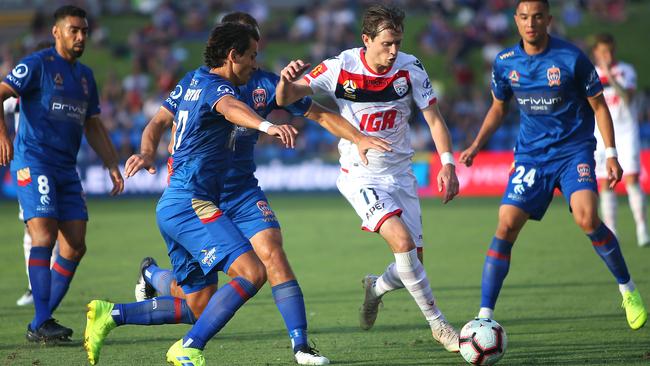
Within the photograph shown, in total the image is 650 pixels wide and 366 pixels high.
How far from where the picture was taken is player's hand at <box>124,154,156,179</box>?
6137mm

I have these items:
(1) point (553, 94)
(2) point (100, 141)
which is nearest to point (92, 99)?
(2) point (100, 141)

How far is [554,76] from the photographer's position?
7391 mm

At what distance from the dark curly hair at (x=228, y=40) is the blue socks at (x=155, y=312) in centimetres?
179

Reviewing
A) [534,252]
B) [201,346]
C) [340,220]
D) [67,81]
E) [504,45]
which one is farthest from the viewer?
[504,45]

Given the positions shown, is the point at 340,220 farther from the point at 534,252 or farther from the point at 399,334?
the point at 399,334

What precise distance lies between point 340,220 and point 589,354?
10518 mm

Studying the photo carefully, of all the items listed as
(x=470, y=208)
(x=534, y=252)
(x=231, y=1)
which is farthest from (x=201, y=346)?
(x=231, y=1)

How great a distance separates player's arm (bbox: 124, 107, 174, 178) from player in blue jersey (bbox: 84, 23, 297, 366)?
7.7 inches

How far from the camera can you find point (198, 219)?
6137mm

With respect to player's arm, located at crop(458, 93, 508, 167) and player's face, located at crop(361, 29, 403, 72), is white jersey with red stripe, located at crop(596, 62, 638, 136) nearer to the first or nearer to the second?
player's arm, located at crop(458, 93, 508, 167)

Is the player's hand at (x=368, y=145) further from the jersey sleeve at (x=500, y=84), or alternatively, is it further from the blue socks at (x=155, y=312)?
the blue socks at (x=155, y=312)

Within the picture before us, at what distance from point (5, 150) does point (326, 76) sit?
2.67 metres

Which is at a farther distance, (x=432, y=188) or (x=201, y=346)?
(x=432, y=188)

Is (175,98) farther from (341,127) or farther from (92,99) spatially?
(92,99)
